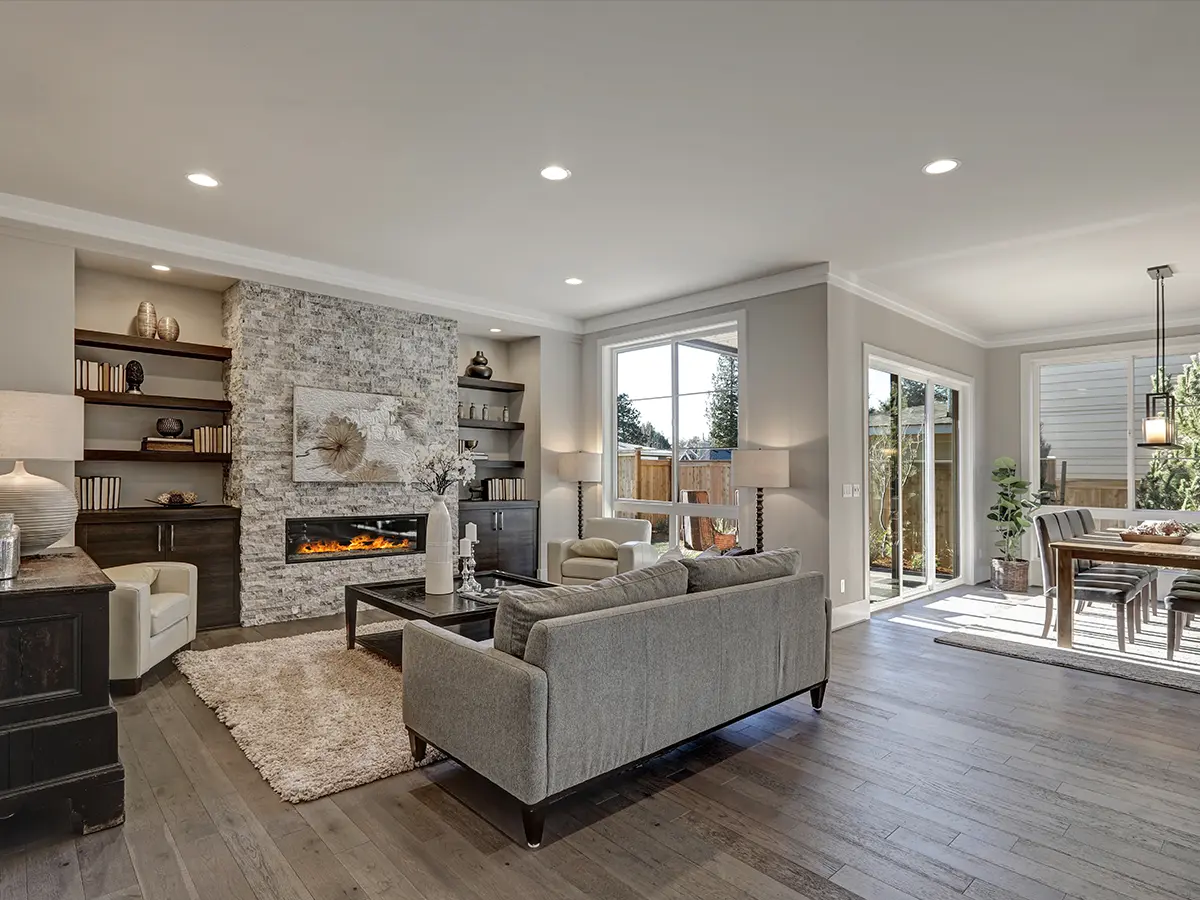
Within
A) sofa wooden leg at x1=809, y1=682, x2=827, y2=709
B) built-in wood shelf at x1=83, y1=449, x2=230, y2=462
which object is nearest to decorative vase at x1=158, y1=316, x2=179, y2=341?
built-in wood shelf at x1=83, y1=449, x2=230, y2=462

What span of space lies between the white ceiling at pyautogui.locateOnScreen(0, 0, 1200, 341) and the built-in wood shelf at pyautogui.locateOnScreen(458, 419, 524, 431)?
207 centimetres

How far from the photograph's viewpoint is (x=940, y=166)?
12.1 ft

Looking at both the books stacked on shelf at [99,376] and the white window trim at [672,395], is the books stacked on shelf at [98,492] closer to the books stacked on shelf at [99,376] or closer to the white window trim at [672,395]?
the books stacked on shelf at [99,376]

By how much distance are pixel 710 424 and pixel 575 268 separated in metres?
2.02

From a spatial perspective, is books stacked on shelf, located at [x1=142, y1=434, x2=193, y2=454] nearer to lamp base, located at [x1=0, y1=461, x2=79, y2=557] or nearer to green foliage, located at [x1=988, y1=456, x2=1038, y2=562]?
lamp base, located at [x1=0, y1=461, x2=79, y2=557]

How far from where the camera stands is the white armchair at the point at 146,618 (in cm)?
367

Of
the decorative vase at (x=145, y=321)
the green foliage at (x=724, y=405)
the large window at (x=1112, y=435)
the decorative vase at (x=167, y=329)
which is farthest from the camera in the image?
the large window at (x=1112, y=435)

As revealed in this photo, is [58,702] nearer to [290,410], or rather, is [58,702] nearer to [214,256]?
[290,410]

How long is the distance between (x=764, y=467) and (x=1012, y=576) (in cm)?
387

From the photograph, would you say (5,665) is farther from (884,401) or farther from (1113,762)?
A: (884,401)

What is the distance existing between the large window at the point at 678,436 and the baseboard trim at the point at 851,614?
120cm

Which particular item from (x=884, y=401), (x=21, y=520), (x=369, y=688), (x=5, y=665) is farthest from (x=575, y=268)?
(x=5, y=665)

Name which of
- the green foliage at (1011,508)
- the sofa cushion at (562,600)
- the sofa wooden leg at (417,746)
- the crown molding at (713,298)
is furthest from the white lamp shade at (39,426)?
the green foliage at (1011,508)

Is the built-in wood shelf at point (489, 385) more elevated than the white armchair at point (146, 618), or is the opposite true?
the built-in wood shelf at point (489, 385)
